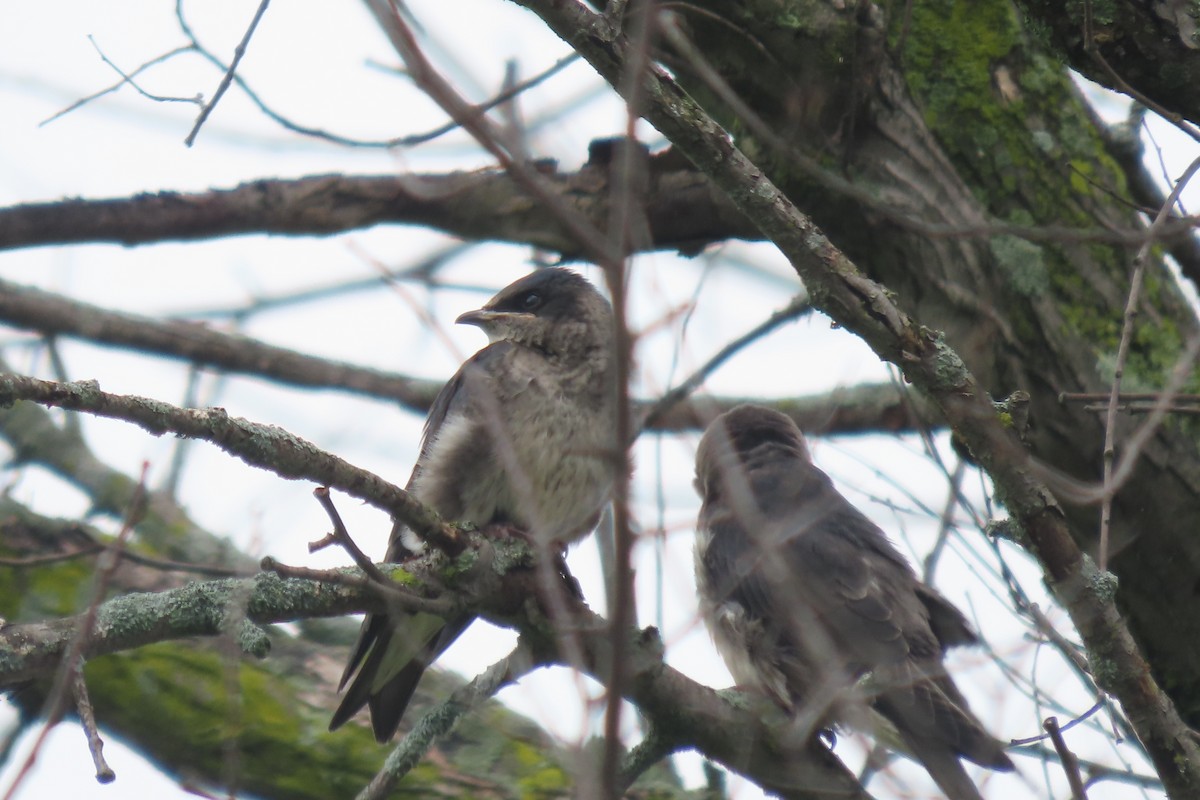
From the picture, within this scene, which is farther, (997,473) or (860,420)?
(860,420)

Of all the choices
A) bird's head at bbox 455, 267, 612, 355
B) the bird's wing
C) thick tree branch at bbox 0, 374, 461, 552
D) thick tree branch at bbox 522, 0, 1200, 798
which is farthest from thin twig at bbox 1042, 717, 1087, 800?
bird's head at bbox 455, 267, 612, 355

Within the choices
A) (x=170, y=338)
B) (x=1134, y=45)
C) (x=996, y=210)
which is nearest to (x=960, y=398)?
(x=1134, y=45)

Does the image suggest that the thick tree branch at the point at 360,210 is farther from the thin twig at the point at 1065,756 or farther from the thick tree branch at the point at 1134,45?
the thin twig at the point at 1065,756

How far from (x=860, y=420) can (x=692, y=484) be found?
1024 millimetres

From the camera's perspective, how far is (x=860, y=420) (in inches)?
255

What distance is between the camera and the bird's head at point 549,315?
5.41m

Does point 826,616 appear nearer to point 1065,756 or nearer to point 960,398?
point 960,398

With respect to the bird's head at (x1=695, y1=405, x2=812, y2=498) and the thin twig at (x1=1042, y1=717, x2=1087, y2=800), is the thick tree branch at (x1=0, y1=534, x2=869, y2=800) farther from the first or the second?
the bird's head at (x1=695, y1=405, x2=812, y2=498)

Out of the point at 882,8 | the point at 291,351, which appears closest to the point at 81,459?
the point at 291,351

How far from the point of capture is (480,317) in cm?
564

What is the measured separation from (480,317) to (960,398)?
9.12 ft

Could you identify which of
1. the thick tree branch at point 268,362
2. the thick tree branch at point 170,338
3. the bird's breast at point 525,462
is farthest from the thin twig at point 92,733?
the thick tree branch at point 170,338

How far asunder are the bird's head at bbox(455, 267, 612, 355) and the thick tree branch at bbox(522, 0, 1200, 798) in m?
1.97

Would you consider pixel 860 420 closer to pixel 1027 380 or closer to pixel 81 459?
pixel 1027 380
